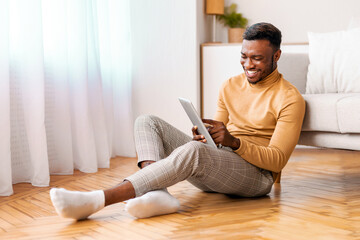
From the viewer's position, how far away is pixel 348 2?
13.1 feet

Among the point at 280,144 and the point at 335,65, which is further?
the point at 335,65

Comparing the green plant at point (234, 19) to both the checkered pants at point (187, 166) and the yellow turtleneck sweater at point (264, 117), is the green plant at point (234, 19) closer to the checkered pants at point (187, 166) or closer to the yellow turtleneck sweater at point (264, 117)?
the yellow turtleneck sweater at point (264, 117)

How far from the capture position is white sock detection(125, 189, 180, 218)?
5.37ft

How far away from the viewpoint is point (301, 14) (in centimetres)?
411

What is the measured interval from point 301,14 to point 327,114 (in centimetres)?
212

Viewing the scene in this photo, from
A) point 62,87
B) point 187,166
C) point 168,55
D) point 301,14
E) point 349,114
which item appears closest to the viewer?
point 187,166

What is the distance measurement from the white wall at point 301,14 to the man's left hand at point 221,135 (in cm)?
253

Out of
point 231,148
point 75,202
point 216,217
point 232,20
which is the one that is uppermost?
point 232,20

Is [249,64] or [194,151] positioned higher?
[249,64]

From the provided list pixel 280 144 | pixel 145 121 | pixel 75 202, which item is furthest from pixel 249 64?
pixel 75 202

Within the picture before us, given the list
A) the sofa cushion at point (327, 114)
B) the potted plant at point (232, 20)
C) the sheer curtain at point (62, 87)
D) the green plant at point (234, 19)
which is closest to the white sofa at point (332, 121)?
the sofa cushion at point (327, 114)

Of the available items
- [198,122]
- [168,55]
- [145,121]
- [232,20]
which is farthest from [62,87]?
[232,20]

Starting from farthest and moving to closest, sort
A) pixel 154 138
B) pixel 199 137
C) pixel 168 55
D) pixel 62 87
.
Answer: pixel 168 55, pixel 62 87, pixel 154 138, pixel 199 137

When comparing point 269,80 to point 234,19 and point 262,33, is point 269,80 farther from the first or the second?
point 234,19
